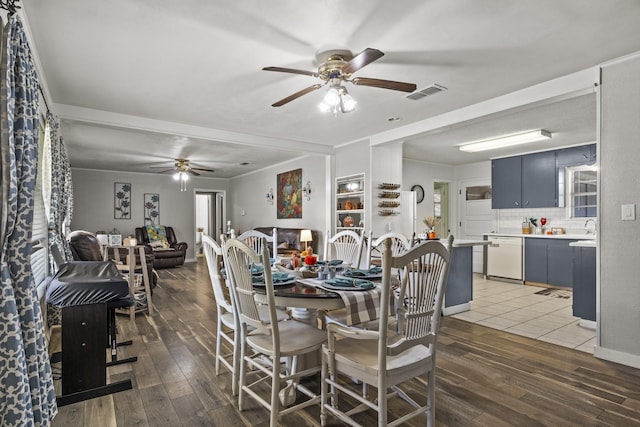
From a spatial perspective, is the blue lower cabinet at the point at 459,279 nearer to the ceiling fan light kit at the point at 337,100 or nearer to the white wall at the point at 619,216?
the white wall at the point at 619,216

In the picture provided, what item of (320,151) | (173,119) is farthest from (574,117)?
(173,119)

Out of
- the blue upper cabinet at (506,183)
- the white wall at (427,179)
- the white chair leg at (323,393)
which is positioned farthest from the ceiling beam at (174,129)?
the white chair leg at (323,393)

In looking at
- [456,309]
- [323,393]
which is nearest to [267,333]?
[323,393]

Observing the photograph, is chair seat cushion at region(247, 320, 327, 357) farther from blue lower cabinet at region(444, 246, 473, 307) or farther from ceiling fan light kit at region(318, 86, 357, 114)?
blue lower cabinet at region(444, 246, 473, 307)

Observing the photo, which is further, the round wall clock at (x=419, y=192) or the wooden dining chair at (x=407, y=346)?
the round wall clock at (x=419, y=192)

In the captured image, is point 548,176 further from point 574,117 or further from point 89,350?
point 89,350

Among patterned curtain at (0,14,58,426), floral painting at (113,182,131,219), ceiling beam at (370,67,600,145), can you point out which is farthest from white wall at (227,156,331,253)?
patterned curtain at (0,14,58,426)

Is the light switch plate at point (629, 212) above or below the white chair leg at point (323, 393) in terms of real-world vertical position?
above

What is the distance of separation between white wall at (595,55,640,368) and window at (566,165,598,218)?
11.9 ft

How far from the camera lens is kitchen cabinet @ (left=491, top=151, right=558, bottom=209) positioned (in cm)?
640

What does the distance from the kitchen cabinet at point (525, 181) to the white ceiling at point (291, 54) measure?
55.9 inches

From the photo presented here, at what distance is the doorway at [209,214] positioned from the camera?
36.4 ft

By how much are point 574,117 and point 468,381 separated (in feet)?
12.5

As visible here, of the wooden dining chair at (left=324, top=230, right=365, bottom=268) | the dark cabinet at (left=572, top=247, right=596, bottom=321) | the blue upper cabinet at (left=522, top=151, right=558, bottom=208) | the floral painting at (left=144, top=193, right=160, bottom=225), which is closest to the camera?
the wooden dining chair at (left=324, top=230, right=365, bottom=268)
